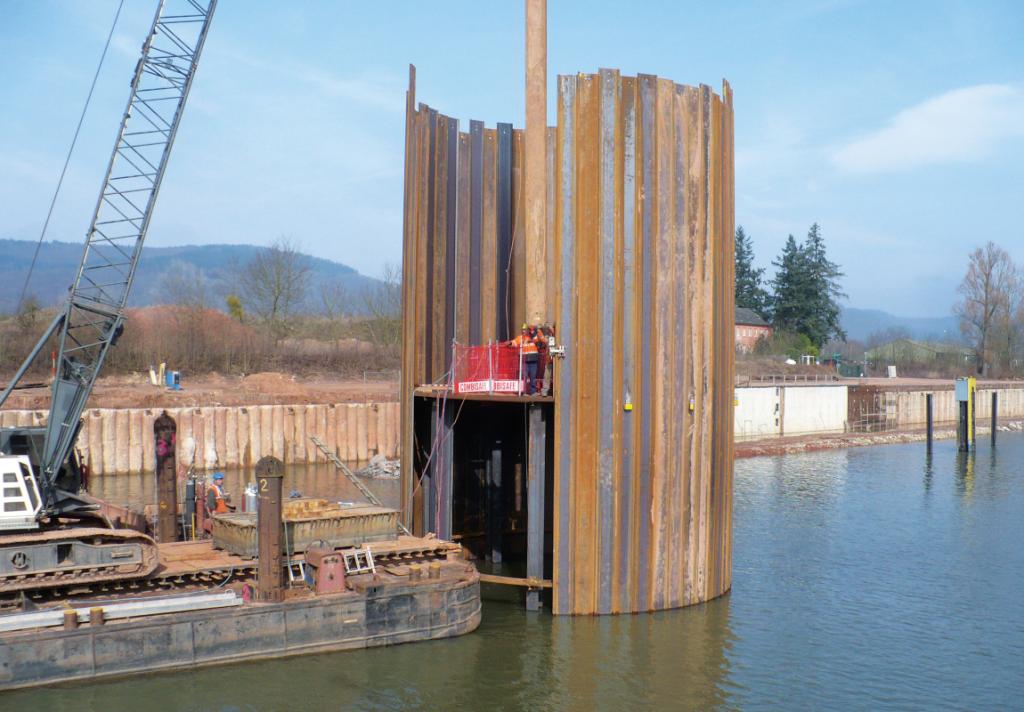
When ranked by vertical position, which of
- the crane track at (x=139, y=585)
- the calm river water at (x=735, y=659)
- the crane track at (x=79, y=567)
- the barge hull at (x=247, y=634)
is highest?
the crane track at (x=79, y=567)

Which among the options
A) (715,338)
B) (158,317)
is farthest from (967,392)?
(158,317)

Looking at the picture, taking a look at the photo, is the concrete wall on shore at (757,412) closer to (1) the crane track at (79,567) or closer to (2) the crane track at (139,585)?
Answer: (2) the crane track at (139,585)

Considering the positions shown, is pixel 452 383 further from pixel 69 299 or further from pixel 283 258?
pixel 283 258

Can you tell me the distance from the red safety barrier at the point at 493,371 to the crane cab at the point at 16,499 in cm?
899

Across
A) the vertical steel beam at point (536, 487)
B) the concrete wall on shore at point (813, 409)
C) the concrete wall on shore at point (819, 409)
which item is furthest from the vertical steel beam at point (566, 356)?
the concrete wall on shore at point (813, 409)

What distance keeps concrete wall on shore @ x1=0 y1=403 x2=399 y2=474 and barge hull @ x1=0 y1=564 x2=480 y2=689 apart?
25.8 metres

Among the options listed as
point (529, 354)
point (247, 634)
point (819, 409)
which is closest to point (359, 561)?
point (247, 634)

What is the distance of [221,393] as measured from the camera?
53.7m

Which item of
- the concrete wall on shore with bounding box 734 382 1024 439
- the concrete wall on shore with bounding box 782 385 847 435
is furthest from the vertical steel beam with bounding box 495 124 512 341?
the concrete wall on shore with bounding box 782 385 847 435

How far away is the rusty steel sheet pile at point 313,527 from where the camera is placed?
19.4 m

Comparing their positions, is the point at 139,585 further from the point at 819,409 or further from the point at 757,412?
the point at 819,409

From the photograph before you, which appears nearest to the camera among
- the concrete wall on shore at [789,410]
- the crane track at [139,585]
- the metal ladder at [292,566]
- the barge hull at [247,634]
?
the barge hull at [247,634]

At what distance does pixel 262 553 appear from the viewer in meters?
17.5

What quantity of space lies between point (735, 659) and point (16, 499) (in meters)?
14.2
